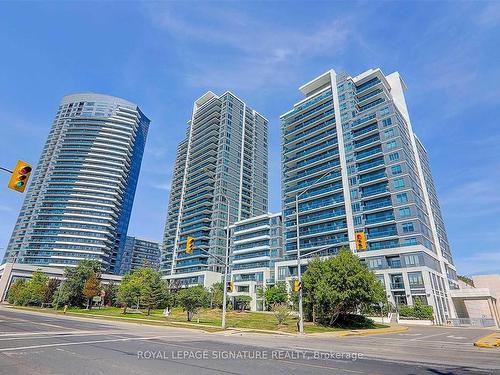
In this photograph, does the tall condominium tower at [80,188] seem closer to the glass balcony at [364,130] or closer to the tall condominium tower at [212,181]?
the tall condominium tower at [212,181]

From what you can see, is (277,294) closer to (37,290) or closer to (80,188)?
(37,290)

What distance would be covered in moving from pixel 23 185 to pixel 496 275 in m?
108

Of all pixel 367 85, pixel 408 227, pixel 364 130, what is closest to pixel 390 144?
pixel 364 130

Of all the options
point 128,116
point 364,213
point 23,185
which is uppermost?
point 128,116

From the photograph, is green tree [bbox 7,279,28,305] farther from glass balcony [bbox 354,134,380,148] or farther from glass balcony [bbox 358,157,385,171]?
glass balcony [bbox 354,134,380,148]

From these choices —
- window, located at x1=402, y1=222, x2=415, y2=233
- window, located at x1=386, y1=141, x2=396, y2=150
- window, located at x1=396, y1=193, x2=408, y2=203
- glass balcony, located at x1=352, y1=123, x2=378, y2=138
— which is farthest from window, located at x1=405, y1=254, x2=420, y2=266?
glass balcony, located at x1=352, y1=123, x2=378, y2=138

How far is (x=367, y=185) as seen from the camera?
7125 centimetres

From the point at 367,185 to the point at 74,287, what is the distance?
71285 mm

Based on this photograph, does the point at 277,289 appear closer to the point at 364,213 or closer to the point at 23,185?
the point at 364,213

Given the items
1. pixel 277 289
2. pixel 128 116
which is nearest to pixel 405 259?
pixel 277 289

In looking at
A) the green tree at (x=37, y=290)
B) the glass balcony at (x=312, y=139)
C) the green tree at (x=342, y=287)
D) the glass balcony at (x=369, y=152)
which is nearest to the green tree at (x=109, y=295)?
the green tree at (x=37, y=290)

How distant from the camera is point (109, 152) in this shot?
152m

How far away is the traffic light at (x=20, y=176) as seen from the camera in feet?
36.6

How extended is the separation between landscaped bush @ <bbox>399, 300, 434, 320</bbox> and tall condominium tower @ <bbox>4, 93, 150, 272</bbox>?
12698 cm
